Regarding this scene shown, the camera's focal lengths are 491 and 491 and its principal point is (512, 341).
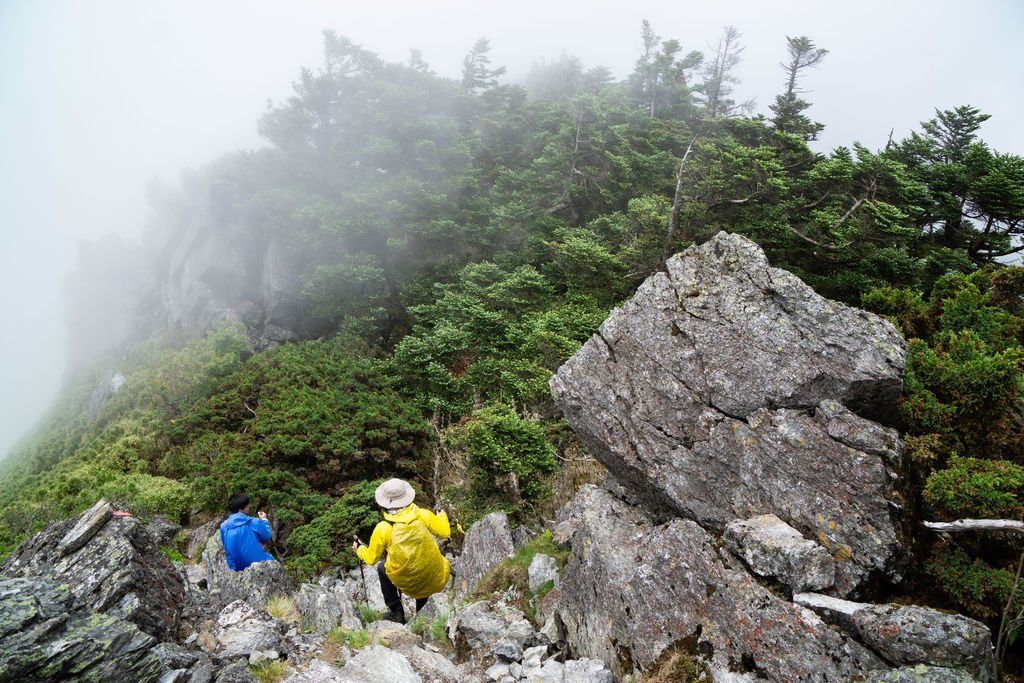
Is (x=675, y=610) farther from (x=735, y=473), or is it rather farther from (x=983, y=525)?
(x=983, y=525)

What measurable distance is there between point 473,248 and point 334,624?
17.8 meters

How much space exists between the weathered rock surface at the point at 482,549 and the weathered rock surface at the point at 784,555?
4.18m

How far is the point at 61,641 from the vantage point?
12.0ft

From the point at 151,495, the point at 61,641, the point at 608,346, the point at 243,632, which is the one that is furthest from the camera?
the point at 151,495

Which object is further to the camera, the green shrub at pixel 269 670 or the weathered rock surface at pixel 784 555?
the weathered rock surface at pixel 784 555

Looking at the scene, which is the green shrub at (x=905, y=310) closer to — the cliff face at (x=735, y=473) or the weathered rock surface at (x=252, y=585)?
the cliff face at (x=735, y=473)

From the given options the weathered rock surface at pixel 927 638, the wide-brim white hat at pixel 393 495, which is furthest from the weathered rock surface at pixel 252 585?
the weathered rock surface at pixel 927 638

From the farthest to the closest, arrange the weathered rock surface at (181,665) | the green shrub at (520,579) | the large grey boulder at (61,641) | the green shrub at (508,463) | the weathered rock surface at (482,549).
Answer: the green shrub at (508,463) → the weathered rock surface at (482,549) → the green shrub at (520,579) → the weathered rock surface at (181,665) → the large grey boulder at (61,641)

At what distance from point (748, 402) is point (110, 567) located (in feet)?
24.7

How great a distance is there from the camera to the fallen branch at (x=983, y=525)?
3.86m

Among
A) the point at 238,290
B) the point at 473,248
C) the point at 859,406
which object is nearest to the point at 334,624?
the point at 859,406

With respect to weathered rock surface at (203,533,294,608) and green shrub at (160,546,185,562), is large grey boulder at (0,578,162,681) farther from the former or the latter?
green shrub at (160,546,185,562)

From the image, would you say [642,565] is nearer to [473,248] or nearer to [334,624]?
[334,624]

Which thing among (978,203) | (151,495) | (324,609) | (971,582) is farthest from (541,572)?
(978,203)
